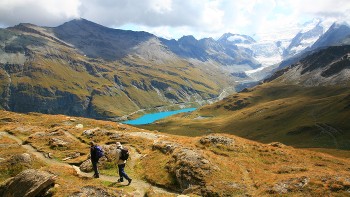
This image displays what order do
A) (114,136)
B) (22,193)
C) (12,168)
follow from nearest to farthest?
(22,193) < (12,168) < (114,136)

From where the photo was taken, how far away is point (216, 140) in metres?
41.8

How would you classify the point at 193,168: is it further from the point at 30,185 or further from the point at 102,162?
the point at 30,185

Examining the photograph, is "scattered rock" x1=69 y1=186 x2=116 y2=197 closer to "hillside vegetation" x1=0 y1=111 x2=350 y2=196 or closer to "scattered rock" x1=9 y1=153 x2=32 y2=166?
"hillside vegetation" x1=0 y1=111 x2=350 y2=196

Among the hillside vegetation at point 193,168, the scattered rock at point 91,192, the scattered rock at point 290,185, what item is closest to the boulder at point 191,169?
the hillside vegetation at point 193,168

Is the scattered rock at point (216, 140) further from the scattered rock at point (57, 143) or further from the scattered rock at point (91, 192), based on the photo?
the scattered rock at point (91, 192)

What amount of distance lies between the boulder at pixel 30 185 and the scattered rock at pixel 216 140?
2264 centimetres

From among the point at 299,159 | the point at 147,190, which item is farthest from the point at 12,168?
the point at 299,159

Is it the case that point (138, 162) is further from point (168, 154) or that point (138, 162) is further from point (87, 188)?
point (87, 188)

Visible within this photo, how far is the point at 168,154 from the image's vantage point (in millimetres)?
36406

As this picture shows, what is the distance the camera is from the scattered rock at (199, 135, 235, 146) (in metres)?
41.1

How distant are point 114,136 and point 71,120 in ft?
104

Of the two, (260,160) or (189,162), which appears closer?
(189,162)

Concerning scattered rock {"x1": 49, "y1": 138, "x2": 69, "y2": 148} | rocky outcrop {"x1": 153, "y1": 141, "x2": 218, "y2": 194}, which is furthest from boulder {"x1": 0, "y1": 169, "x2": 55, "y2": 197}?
scattered rock {"x1": 49, "y1": 138, "x2": 69, "y2": 148}

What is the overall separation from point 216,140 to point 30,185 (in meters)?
25.1
